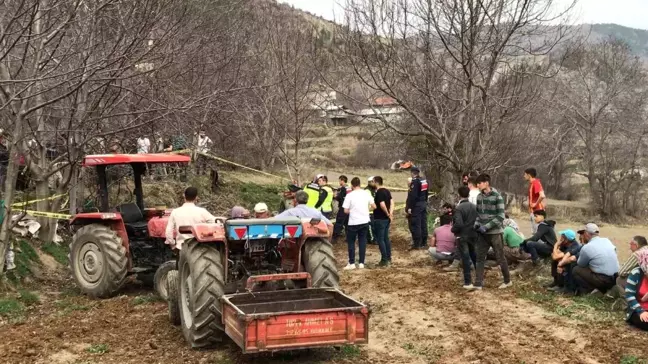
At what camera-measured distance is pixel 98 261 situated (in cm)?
907

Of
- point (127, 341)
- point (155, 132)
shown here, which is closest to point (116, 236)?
point (127, 341)

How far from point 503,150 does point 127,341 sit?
11.8 meters

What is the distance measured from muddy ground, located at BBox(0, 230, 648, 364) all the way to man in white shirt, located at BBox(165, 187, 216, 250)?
963 mm

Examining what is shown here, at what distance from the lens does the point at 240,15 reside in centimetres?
2078

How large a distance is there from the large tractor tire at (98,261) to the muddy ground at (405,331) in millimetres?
210

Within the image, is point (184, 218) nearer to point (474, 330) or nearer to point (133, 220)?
point (133, 220)

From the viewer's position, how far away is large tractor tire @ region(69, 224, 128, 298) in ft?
28.8

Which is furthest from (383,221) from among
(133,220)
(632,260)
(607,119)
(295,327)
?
(607,119)

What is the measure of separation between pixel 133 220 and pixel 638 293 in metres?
6.65

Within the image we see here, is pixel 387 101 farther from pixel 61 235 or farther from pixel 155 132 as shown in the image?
pixel 61 235

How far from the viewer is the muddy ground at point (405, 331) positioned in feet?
20.8

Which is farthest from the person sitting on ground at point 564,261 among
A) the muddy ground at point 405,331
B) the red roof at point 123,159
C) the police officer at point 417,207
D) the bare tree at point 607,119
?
the bare tree at point 607,119

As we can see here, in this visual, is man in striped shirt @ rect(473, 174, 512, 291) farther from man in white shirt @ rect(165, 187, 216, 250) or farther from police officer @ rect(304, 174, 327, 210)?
police officer @ rect(304, 174, 327, 210)

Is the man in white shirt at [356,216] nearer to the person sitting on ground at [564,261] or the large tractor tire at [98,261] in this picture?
the person sitting on ground at [564,261]
